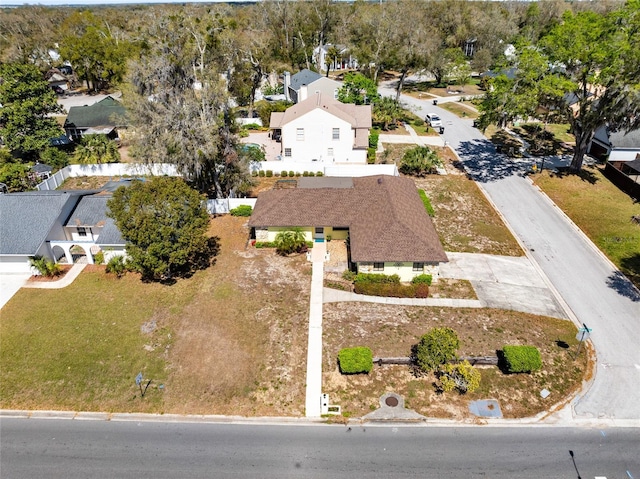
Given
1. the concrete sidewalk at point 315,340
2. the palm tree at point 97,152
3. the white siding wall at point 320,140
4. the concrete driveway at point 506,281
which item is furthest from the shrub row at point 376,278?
the palm tree at point 97,152

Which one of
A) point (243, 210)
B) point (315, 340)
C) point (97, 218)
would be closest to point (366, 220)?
point (315, 340)

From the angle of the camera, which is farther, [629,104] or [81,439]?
[629,104]

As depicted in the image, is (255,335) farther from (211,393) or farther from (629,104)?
(629,104)

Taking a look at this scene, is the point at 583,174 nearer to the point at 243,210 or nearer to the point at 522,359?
the point at 522,359

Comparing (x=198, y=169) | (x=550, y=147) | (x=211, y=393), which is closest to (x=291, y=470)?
(x=211, y=393)

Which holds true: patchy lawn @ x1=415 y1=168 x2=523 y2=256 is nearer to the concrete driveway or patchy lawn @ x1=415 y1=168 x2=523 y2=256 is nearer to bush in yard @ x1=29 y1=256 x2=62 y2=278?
the concrete driveway
